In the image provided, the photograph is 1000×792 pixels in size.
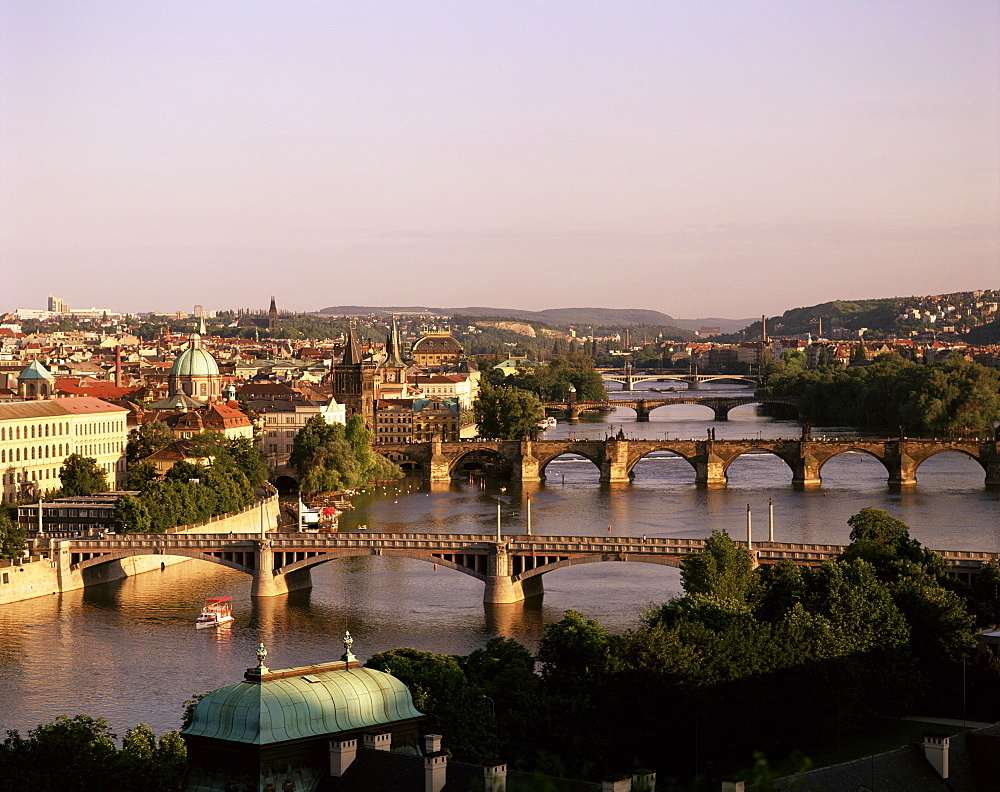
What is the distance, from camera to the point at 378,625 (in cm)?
4394

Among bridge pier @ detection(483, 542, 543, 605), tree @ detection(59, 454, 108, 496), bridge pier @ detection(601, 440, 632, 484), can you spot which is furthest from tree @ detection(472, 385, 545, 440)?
bridge pier @ detection(483, 542, 543, 605)

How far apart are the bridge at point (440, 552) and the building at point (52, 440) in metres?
13.9

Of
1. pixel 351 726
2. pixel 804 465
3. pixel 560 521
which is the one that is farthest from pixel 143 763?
pixel 804 465

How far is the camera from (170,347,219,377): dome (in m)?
103

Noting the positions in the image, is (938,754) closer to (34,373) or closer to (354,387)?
(34,373)

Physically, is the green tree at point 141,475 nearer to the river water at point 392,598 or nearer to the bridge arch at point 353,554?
the river water at point 392,598

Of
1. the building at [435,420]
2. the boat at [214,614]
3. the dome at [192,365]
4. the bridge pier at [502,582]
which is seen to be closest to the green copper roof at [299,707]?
the boat at [214,614]

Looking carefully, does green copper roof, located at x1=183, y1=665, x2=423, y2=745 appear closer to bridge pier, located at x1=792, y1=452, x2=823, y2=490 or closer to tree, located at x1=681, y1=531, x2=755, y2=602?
tree, located at x1=681, y1=531, x2=755, y2=602

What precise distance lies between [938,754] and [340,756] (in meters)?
7.78

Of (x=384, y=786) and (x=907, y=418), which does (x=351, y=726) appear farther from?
(x=907, y=418)

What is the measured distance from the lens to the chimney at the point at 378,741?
21781 mm

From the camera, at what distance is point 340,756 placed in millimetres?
21125

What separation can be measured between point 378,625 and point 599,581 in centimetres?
841

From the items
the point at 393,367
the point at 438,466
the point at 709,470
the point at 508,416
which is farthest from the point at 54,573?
the point at 393,367
